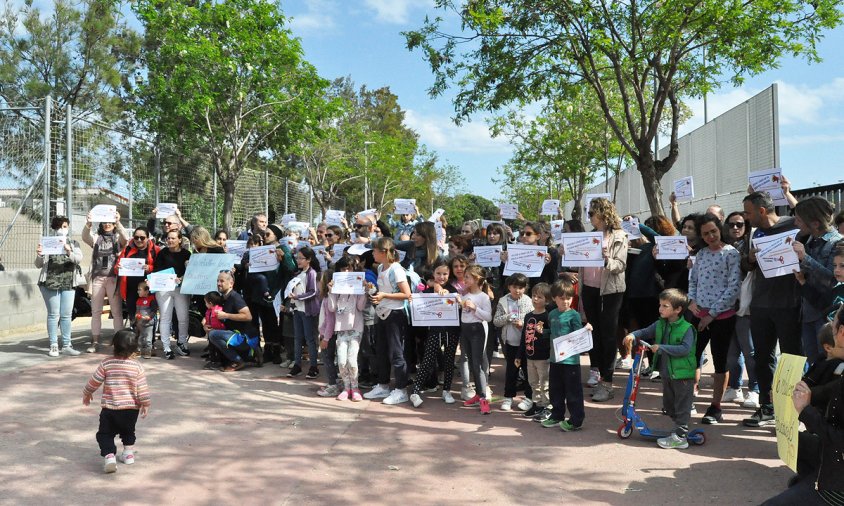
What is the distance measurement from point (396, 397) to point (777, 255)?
3.98 meters

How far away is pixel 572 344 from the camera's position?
20.4ft

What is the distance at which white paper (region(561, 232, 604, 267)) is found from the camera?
23.7 feet

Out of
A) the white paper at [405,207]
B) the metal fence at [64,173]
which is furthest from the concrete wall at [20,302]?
the white paper at [405,207]

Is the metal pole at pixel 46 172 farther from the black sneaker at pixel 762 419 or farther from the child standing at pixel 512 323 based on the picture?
the black sneaker at pixel 762 419

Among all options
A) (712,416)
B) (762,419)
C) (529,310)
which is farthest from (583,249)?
(762,419)

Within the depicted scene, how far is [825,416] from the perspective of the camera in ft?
11.9

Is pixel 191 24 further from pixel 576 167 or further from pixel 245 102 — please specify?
pixel 576 167

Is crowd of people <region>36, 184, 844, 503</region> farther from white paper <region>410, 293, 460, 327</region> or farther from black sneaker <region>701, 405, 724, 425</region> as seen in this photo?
white paper <region>410, 293, 460, 327</region>

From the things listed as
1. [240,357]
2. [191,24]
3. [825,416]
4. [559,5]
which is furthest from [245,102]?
[825,416]

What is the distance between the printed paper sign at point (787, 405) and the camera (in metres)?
3.97

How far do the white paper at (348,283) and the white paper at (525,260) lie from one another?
5.26 ft

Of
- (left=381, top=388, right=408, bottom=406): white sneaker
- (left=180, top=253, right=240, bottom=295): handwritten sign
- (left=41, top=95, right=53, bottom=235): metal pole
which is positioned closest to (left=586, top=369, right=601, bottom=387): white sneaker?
(left=381, top=388, right=408, bottom=406): white sneaker

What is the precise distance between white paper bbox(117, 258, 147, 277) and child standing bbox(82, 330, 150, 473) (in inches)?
178

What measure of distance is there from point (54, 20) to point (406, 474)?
3456cm
